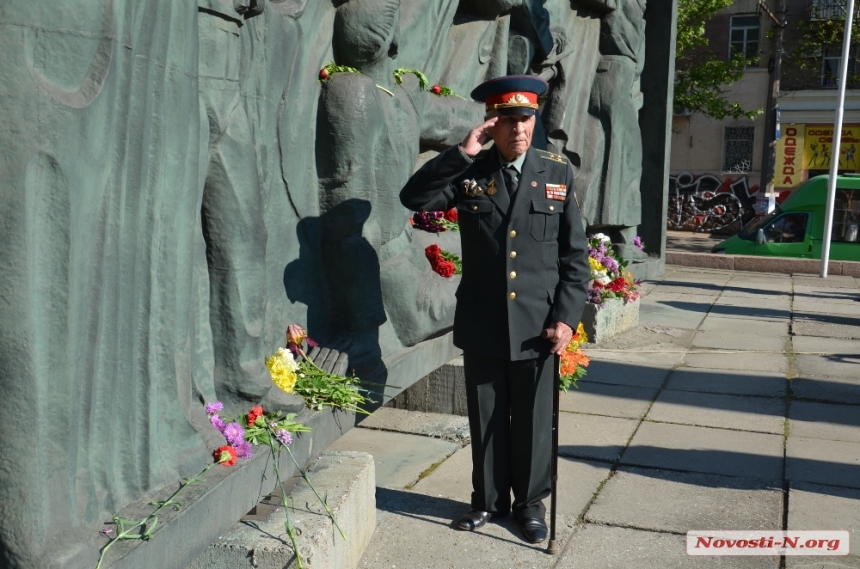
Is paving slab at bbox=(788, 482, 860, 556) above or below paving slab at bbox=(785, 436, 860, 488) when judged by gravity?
above

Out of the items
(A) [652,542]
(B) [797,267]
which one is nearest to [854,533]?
(A) [652,542]

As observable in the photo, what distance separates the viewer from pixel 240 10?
3172 mm

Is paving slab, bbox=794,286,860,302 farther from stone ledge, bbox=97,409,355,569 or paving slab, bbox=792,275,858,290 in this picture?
stone ledge, bbox=97,409,355,569

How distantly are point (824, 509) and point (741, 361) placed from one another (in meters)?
3.05

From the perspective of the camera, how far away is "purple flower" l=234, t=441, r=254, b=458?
3.14 m

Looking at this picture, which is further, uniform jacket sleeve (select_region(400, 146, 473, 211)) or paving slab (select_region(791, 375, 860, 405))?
paving slab (select_region(791, 375, 860, 405))

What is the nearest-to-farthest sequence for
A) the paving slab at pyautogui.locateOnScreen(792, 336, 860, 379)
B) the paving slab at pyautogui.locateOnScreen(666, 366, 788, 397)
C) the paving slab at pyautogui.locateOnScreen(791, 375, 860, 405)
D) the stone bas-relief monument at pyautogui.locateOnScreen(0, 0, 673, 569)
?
the stone bas-relief monument at pyautogui.locateOnScreen(0, 0, 673, 569) → the paving slab at pyautogui.locateOnScreen(791, 375, 860, 405) → the paving slab at pyautogui.locateOnScreen(666, 366, 788, 397) → the paving slab at pyautogui.locateOnScreen(792, 336, 860, 379)

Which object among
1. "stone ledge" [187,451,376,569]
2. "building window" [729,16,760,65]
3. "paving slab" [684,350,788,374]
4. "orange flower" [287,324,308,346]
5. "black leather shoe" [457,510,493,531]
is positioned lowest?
"paving slab" [684,350,788,374]

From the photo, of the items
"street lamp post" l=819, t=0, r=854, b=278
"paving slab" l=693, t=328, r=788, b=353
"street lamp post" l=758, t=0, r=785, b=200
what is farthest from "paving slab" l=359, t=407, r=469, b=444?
"street lamp post" l=758, t=0, r=785, b=200

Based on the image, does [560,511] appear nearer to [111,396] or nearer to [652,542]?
[652,542]

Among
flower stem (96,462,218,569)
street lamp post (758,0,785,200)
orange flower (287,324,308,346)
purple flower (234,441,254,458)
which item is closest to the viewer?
flower stem (96,462,218,569)

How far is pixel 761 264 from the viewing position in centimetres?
1324

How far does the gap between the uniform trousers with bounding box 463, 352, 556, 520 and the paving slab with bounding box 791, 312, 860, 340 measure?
17.0ft

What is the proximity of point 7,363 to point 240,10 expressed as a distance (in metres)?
1.47
